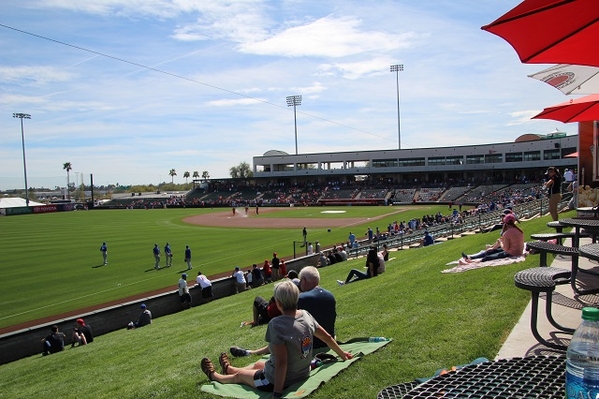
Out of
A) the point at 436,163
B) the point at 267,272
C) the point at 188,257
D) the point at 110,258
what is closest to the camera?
the point at 267,272

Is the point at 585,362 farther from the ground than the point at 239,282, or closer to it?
farther from the ground

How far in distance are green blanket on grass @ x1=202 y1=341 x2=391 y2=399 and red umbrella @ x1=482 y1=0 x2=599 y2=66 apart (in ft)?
13.2

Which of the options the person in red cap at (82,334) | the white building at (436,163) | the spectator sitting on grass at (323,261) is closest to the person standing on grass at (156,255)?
the spectator sitting on grass at (323,261)

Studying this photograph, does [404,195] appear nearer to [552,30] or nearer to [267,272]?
[267,272]

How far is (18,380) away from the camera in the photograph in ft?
36.7

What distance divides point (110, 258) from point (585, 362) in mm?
32935

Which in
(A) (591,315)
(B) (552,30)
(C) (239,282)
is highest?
→ (B) (552,30)

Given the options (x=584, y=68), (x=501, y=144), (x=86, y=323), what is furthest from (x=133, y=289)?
(x=501, y=144)

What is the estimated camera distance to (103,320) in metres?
16.7

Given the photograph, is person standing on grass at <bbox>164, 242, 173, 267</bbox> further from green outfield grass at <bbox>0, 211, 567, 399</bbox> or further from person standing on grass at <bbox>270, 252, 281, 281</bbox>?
green outfield grass at <bbox>0, 211, 567, 399</bbox>

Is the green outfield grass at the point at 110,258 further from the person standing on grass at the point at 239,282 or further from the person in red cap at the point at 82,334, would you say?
the person in red cap at the point at 82,334

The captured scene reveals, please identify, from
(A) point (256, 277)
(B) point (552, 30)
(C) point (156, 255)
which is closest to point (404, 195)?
(C) point (156, 255)

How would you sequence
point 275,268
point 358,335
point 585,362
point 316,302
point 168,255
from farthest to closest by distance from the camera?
1. point 168,255
2. point 275,268
3. point 358,335
4. point 316,302
5. point 585,362

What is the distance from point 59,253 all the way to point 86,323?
21.2 metres
